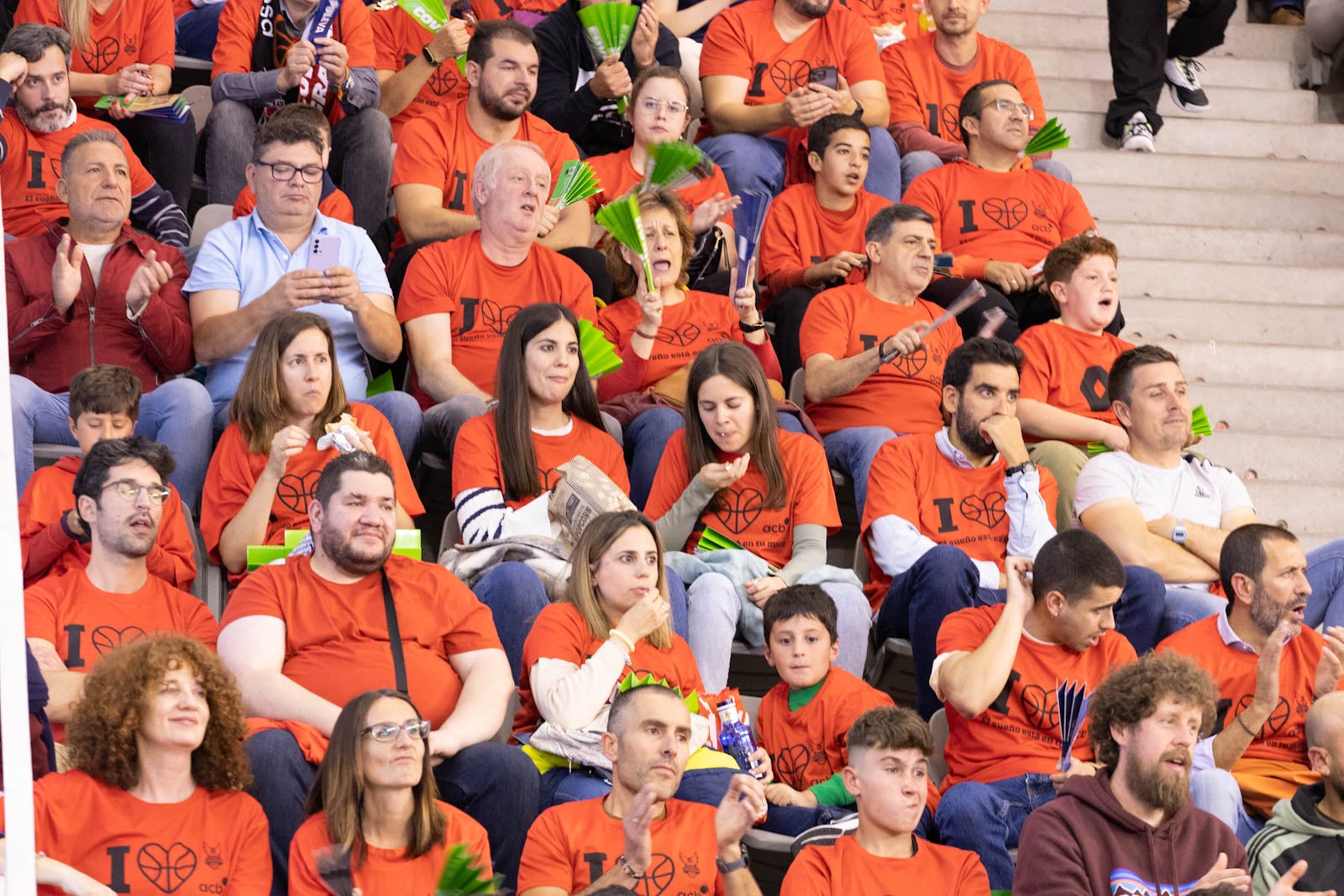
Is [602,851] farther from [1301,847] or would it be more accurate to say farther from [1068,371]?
[1068,371]

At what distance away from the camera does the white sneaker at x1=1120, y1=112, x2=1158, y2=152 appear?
6895 mm

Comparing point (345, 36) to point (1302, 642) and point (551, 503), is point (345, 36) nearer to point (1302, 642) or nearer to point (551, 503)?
point (551, 503)

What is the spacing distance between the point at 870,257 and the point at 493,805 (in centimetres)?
242

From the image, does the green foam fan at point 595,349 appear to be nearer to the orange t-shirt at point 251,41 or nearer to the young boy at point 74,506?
the young boy at point 74,506

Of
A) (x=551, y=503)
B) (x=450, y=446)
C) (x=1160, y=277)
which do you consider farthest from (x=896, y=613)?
(x=1160, y=277)

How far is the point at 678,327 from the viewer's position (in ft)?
17.4

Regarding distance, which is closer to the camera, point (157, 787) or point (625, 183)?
point (157, 787)

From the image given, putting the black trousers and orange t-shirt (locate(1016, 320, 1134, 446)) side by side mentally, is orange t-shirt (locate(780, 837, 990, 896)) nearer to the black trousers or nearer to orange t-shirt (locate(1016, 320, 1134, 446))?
orange t-shirt (locate(1016, 320, 1134, 446))

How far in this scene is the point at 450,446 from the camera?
4.75 metres

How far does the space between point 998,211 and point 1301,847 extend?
2.69 meters

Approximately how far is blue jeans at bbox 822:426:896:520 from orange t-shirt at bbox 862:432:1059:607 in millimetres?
171

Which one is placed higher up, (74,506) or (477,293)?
(477,293)

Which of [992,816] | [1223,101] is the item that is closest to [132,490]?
[992,816]

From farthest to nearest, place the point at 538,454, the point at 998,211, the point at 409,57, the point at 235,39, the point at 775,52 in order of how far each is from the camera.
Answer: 1. the point at 409,57
2. the point at 775,52
3. the point at 998,211
4. the point at 235,39
5. the point at 538,454
